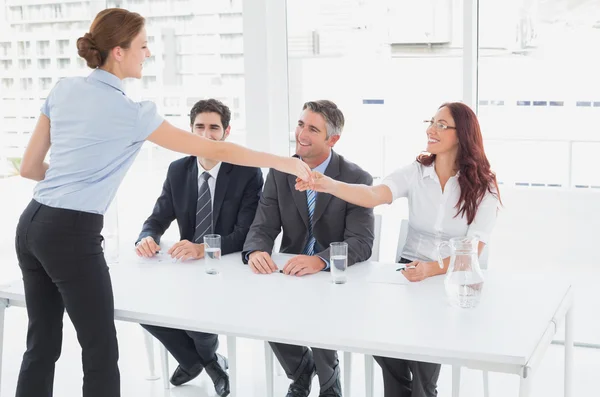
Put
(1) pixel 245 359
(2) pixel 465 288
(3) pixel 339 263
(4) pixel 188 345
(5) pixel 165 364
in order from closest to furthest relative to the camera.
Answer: (2) pixel 465 288 → (3) pixel 339 263 → (4) pixel 188 345 → (5) pixel 165 364 → (1) pixel 245 359

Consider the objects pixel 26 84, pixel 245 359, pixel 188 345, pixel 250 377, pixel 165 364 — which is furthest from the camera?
pixel 26 84

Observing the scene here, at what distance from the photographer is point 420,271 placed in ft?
8.50

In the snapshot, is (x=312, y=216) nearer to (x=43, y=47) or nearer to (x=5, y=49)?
(x=43, y=47)

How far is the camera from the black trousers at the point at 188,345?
3117 mm

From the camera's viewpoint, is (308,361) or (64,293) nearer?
(64,293)

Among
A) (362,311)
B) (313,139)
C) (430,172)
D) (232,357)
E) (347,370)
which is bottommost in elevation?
(347,370)

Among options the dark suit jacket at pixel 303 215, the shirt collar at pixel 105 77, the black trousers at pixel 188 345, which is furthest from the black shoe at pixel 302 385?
the shirt collar at pixel 105 77

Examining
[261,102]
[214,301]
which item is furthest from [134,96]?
[214,301]

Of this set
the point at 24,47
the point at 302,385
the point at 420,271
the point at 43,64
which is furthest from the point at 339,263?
the point at 24,47

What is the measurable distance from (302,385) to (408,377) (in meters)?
0.57

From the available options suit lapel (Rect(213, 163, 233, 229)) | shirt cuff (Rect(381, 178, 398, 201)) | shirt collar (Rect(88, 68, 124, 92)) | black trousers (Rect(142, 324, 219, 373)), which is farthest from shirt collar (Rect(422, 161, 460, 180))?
shirt collar (Rect(88, 68, 124, 92))

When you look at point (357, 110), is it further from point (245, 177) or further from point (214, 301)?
point (214, 301)

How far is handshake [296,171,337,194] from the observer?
9.43 ft

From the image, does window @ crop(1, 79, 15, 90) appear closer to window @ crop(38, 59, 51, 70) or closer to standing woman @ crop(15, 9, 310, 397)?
window @ crop(38, 59, 51, 70)
